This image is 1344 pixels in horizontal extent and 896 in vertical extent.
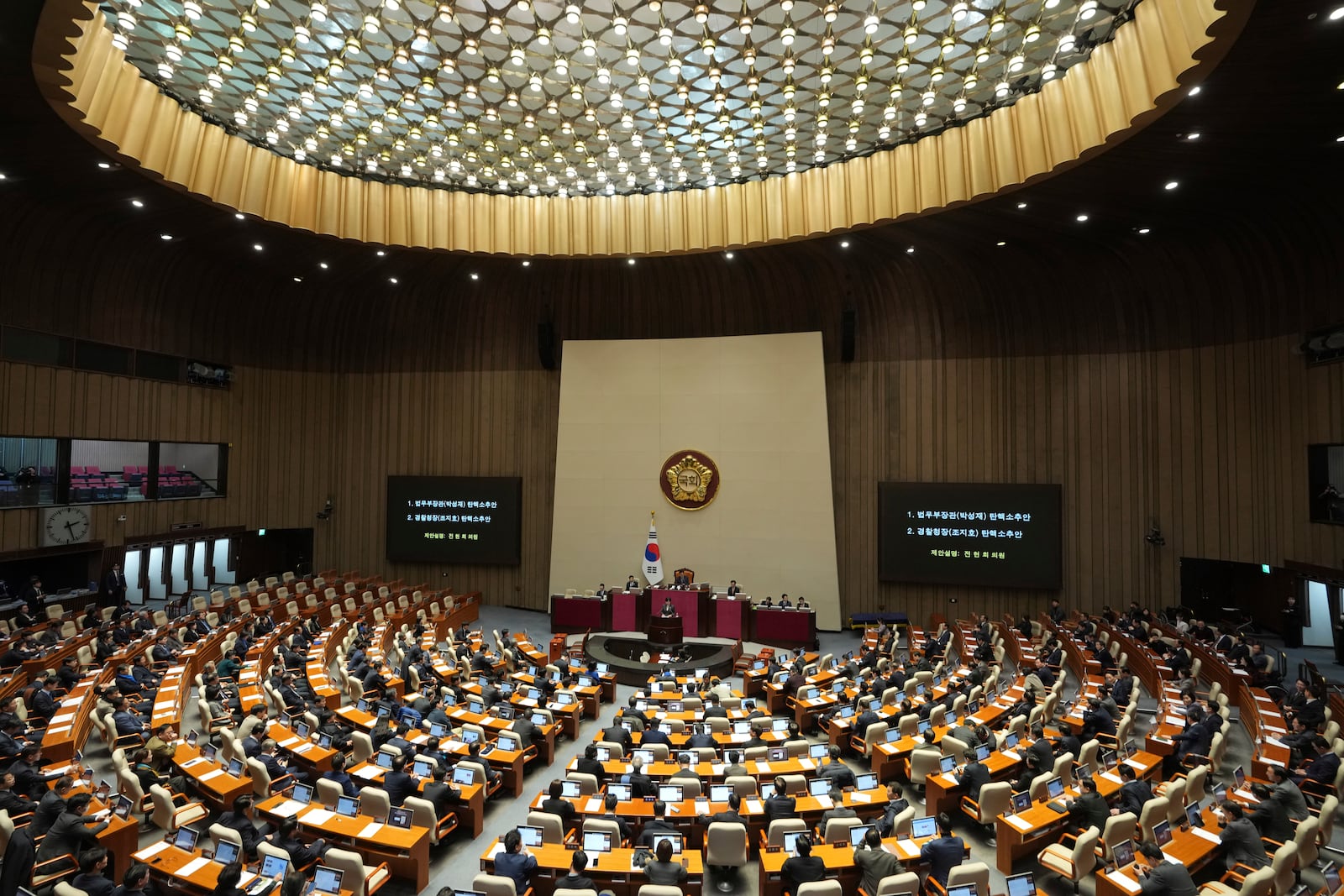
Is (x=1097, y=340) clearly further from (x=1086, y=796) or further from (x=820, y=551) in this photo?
(x=1086, y=796)

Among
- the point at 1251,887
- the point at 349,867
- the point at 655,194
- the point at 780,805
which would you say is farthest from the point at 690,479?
the point at 1251,887

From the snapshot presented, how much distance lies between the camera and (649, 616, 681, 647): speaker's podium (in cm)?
1661

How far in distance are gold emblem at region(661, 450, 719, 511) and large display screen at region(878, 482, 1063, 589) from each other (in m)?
4.57

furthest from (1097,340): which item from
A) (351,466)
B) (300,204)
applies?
(351,466)

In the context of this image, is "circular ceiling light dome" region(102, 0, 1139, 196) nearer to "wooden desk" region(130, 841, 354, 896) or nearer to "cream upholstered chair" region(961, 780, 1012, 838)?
"cream upholstered chair" region(961, 780, 1012, 838)

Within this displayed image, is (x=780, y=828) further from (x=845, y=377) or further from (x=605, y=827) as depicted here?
(x=845, y=377)

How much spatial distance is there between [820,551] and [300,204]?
49.4 feet

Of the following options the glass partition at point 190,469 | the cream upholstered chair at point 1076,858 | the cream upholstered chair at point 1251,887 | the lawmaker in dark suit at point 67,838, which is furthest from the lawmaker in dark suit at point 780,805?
the glass partition at point 190,469

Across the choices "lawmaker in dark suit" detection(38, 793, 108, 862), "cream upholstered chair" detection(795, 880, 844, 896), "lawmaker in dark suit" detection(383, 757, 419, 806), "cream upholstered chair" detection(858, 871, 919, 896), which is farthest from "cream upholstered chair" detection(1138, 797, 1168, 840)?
"lawmaker in dark suit" detection(38, 793, 108, 862)

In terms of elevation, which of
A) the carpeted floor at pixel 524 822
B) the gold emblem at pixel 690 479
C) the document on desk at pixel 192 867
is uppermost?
the gold emblem at pixel 690 479

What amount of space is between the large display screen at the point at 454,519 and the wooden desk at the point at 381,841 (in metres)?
14.1

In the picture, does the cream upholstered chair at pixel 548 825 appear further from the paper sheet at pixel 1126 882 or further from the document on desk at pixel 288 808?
the paper sheet at pixel 1126 882

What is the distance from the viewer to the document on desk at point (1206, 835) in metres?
6.73

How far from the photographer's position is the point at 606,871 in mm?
6613
